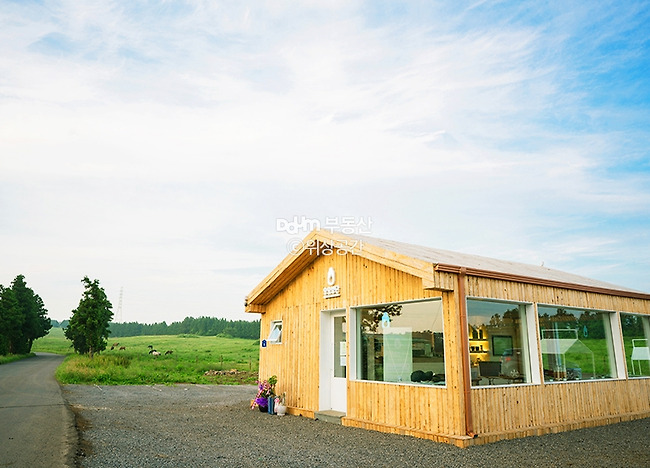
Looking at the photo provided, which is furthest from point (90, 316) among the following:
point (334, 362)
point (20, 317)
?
point (334, 362)

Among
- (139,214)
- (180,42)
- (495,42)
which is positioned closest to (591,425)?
(495,42)

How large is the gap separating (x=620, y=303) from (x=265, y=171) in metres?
11.1

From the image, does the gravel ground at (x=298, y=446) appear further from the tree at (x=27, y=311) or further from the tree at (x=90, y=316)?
the tree at (x=27, y=311)

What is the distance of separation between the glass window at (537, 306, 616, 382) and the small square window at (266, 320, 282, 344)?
21.8 ft

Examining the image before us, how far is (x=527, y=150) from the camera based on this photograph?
48.3 feet

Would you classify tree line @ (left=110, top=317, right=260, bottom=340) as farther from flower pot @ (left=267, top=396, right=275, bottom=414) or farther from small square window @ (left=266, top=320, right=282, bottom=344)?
flower pot @ (left=267, top=396, right=275, bottom=414)

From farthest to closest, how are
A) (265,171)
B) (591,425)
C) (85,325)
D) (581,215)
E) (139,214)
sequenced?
(85,325) < (139,214) < (581,215) < (265,171) < (591,425)

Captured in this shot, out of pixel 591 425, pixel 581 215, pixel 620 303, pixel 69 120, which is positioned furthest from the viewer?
pixel 581 215

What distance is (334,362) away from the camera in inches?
439

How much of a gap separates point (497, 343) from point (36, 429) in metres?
9.07

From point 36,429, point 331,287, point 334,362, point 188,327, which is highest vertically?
point 188,327

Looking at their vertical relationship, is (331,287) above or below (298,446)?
above

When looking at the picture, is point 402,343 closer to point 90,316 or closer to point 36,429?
point 36,429

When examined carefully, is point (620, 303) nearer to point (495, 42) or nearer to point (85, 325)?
point (495, 42)
